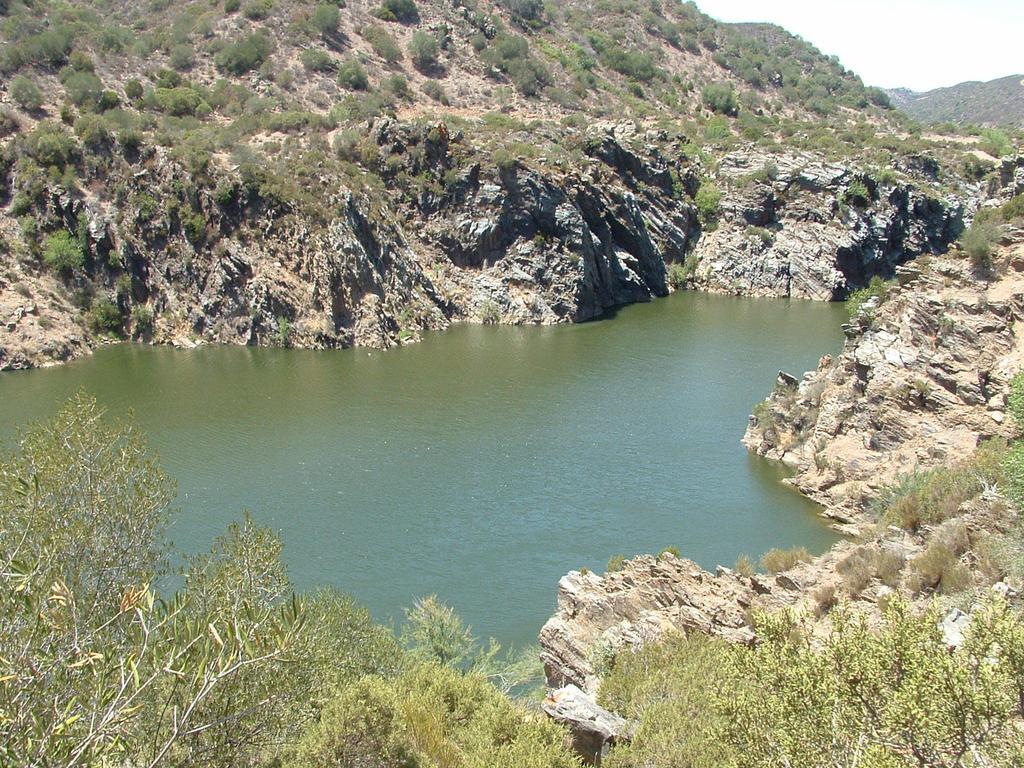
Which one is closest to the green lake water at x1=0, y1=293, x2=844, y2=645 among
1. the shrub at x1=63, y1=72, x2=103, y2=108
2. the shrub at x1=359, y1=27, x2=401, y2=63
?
the shrub at x1=63, y1=72, x2=103, y2=108

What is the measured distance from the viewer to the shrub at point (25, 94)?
65438 mm

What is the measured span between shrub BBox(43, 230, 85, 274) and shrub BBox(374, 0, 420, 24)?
168 feet

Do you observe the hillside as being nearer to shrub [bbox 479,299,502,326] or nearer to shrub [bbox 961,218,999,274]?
shrub [bbox 479,299,502,326]

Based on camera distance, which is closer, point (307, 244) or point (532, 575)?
point (532, 575)

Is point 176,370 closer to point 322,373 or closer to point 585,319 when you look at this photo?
point 322,373

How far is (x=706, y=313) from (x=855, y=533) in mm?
44738

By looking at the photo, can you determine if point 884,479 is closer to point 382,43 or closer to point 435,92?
point 435,92

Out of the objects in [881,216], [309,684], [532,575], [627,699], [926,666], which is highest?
[881,216]

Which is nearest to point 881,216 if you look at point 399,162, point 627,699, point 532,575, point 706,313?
point 706,313

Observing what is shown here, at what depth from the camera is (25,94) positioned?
2579 inches

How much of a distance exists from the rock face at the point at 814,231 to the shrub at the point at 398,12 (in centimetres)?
4119

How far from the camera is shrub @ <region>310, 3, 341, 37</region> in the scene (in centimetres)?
9044

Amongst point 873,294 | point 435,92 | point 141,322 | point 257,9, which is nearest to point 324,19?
point 257,9

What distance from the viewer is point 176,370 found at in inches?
2125
